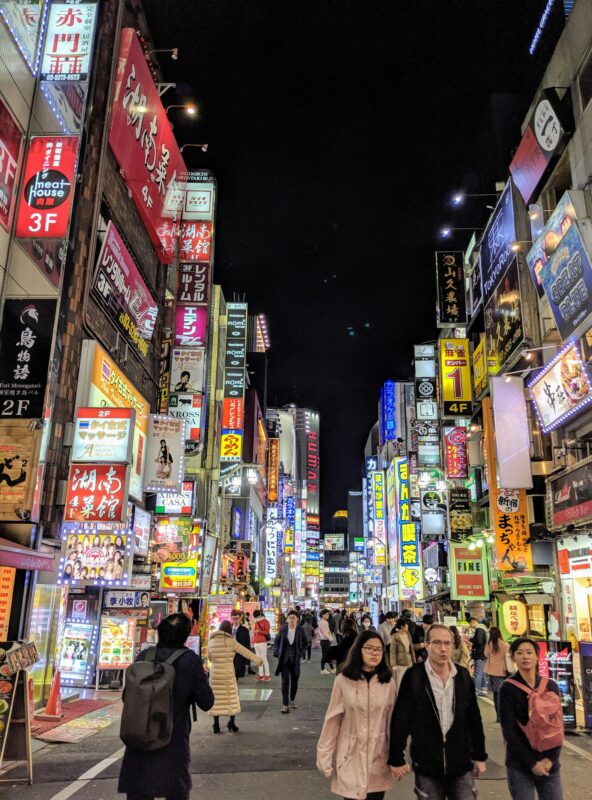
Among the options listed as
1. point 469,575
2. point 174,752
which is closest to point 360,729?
point 174,752

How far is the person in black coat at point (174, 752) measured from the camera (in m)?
4.17

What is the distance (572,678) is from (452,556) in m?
15.9

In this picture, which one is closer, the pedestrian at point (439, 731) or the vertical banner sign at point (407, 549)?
the pedestrian at point (439, 731)

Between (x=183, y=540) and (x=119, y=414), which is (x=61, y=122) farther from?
(x=183, y=540)

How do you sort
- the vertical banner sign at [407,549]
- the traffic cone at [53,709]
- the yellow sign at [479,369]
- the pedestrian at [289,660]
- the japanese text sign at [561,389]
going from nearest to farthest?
the traffic cone at [53,709]
the pedestrian at [289,660]
the japanese text sign at [561,389]
the yellow sign at [479,369]
the vertical banner sign at [407,549]

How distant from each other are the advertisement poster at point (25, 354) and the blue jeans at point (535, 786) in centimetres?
926

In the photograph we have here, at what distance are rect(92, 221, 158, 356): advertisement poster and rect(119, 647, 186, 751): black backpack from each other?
12321 mm

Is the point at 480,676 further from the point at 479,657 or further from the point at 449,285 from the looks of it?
the point at 449,285

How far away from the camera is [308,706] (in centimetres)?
1240

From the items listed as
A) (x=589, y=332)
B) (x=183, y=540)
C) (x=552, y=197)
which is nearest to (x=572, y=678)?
(x=589, y=332)

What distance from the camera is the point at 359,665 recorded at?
172 inches

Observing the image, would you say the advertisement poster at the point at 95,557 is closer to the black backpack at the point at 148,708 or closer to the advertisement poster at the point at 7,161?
the advertisement poster at the point at 7,161

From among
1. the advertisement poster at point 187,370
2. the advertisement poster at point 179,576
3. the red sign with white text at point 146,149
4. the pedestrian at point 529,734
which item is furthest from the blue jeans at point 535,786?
the advertisement poster at point 179,576

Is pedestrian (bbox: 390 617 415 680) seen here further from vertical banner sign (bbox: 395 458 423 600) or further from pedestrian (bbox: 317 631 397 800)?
vertical banner sign (bbox: 395 458 423 600)
